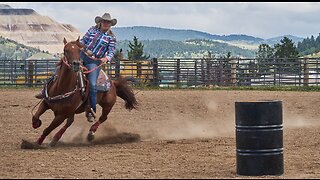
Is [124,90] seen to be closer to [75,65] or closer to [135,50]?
[75,65]

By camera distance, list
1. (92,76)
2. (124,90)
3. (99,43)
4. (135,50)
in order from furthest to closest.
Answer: (135,50) → (124,90) → (99,43) → (92,76)

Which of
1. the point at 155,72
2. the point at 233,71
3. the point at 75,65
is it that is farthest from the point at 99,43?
the point at 233,71

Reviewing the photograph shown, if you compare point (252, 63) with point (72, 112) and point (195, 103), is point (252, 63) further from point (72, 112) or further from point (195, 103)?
point (72, 112)

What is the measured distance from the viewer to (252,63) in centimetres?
2975

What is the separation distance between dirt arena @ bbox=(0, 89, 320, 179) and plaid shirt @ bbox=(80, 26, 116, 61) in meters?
1.38

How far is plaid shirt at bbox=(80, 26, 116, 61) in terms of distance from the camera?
467 inches

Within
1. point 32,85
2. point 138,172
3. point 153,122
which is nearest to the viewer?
point 138,172

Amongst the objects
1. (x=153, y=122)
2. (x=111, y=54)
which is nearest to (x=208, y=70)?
(x=153, y=122)

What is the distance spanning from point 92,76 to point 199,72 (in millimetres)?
19203

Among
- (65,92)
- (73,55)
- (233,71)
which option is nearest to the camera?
(73,55)

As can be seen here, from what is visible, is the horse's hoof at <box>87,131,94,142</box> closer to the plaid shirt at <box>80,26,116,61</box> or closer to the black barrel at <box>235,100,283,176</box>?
the plaid shirt at <box>80,26,116,61</box>

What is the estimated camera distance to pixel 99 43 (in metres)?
11.8

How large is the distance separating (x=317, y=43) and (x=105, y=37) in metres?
99.3

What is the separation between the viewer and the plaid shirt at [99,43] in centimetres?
1185
